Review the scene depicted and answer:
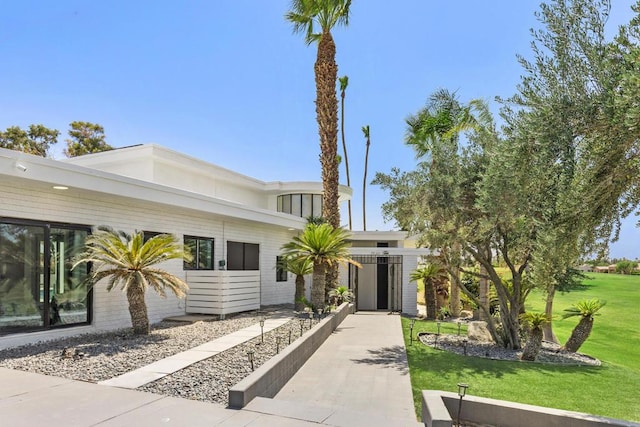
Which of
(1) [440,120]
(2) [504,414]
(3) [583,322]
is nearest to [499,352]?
(3) [583,322]

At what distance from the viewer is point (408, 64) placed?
1758cm

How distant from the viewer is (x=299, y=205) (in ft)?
73.3

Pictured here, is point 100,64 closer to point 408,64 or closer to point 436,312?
point 408,64

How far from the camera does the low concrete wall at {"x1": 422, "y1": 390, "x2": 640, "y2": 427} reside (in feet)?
15.2

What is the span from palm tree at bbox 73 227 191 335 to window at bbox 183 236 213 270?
3616 millimetres

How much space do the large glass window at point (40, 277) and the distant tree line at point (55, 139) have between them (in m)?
25.2

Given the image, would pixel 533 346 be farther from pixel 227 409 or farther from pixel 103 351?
pixel 103 351

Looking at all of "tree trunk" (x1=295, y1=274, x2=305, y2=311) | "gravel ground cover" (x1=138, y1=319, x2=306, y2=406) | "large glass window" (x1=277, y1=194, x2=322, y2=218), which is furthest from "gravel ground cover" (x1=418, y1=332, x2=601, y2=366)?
"large glass window" (x1=277, y1=194, x2=322, y2=218)

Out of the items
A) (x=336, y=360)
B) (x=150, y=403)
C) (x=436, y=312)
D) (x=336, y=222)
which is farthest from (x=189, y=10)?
(x=436, y=312)

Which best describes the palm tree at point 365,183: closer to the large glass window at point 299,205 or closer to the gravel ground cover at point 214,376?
the large glass window at point 299,205

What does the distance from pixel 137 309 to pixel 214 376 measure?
389 cm

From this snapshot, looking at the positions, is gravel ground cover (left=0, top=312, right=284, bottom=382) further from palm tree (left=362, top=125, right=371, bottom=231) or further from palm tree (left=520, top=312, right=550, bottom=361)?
palm tree (left=362, top=125, right=371, bottom=231)

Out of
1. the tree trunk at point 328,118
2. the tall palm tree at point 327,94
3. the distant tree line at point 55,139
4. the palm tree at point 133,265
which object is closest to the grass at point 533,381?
the palm tree at point 133,265

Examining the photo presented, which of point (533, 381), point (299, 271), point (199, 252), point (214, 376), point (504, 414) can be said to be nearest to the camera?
point (504, 414)
